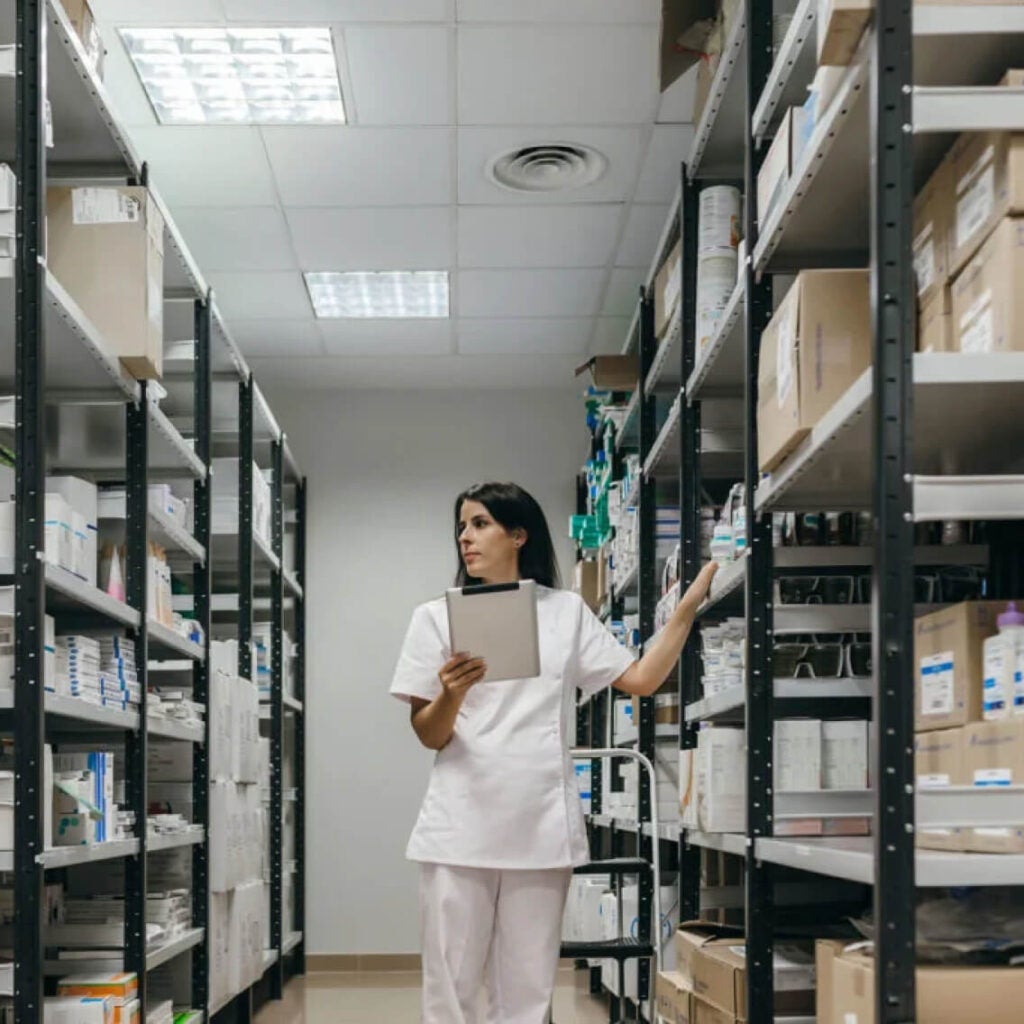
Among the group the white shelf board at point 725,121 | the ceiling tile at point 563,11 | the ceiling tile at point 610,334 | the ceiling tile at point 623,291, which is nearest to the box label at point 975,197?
the white shelf board at point 725,121

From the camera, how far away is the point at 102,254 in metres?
3.95

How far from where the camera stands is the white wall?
8.91m

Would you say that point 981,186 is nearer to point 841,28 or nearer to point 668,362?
point 841,28

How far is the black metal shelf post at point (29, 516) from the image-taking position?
311 cm

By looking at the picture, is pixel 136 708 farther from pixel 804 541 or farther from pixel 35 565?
pixel 804 541

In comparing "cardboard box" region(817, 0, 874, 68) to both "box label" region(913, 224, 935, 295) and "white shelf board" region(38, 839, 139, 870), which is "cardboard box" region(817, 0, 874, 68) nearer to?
"box label" region(913, 224, 935, 295)

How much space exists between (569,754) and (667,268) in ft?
6.72

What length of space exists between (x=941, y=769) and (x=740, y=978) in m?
1.05

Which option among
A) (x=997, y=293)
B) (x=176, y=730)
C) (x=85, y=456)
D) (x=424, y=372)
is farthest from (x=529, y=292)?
(x=997, y=293)

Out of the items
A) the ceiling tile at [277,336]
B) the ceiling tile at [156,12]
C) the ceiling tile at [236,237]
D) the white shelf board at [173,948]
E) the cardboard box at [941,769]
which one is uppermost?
the ceiling tile at [156,12]

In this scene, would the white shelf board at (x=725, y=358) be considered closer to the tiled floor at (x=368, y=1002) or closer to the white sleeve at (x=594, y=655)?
the white sleeve at (x=594, y=655)

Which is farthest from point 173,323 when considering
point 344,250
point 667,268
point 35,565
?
point 35,565

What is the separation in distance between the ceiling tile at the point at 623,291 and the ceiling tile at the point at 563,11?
2206 millimetres

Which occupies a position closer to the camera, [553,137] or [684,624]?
[684,624]
